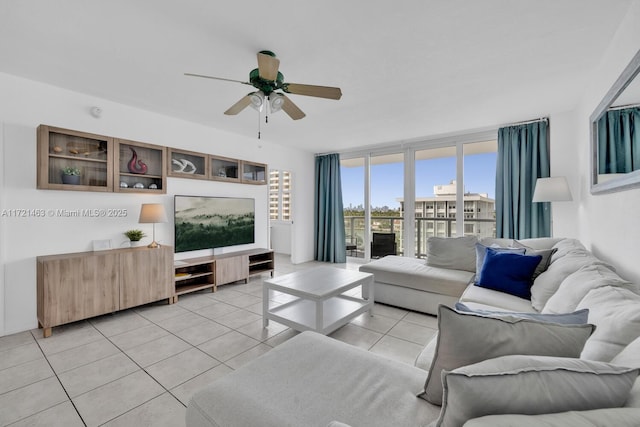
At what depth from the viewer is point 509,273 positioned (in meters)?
2.44

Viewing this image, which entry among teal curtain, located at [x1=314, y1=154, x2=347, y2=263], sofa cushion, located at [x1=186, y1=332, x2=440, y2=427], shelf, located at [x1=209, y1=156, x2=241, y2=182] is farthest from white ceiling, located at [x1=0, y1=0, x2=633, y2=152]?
teal curtain, located at [x1=314, y1=154, x2=347, y2=263]

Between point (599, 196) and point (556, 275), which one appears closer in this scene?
point (556, 275)

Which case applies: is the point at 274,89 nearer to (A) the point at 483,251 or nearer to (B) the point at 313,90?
(B) the point at 313,90

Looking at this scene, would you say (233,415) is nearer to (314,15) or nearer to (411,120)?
(314,15)

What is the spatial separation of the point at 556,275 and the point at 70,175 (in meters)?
4.50

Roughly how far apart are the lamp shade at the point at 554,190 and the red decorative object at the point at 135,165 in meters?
4.90

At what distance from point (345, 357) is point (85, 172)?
3.41m

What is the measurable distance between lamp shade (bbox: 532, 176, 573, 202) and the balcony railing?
1.22 meters

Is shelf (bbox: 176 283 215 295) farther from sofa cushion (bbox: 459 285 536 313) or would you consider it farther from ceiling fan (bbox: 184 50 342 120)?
sofa cushion (bbox: 459 285 536 313)

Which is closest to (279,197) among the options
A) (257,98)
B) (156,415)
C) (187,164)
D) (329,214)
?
(329,214)

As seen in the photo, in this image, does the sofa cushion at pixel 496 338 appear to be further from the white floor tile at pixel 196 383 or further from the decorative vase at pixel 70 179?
the decorative vase at pixel 70 179

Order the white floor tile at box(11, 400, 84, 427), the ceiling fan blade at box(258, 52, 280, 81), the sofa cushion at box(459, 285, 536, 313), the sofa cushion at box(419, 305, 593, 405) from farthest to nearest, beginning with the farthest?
the sofa cushion at box(459, 285, 536, 313) < the ceiling fan blade at box(258, 52, 280, 81) < the white floor tile at box(11, 400, 84, 427) < the sofa cushion at box(419, 305, 593, 405)

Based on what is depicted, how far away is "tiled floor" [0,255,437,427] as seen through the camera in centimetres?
168

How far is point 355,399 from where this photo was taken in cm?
106
